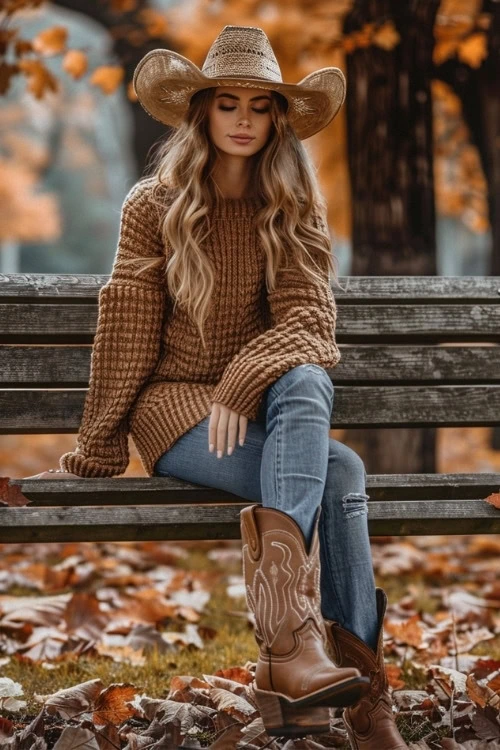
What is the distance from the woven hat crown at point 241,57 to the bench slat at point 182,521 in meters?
1.25

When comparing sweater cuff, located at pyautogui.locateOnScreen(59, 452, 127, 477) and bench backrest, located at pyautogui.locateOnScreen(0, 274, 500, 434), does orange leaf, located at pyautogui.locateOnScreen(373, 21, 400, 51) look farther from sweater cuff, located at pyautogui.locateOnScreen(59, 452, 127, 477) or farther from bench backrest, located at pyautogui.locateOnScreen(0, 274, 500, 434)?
sweater cuff, located at pyautogui.locateOnScreen(59, 452, 127, 477)

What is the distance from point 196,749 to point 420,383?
1511mm

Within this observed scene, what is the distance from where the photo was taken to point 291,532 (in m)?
2.34

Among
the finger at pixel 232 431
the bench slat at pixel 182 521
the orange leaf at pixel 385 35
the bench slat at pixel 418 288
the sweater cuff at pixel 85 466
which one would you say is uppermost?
the orange leaf at pixel 385 35

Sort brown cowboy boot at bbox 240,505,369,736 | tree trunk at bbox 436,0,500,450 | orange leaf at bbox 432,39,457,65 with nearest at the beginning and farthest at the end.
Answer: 1. brown cowboy boot at bbox 240,505,369,736
2. orange leaf at bbox 432,39,457,65
3. tree trunk at bbox 436,0,500,450

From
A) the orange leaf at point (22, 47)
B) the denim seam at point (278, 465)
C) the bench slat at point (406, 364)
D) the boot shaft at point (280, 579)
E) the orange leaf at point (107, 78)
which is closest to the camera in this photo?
the boot shaft at point (280, 579)

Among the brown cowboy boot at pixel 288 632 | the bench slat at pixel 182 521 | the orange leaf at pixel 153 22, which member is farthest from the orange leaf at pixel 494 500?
the orange leaf at pixel 153 22

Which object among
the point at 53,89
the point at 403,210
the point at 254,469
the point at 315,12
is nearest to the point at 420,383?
the point at 254,469

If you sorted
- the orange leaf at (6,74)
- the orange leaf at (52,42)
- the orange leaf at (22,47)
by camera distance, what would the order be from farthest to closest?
the orange leaf at (52,42) → the orange leaf at (22,47) → the orange leaf at (6,74)

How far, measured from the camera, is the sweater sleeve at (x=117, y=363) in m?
2.91

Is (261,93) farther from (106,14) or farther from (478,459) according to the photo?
(478,459)

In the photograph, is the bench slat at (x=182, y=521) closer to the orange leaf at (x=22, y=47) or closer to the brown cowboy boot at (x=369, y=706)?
the brown cowboy boot at (x=369, y=706)

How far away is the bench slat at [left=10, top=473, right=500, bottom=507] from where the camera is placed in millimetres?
2695

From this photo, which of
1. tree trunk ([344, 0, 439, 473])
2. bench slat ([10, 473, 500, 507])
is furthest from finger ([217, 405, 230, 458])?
tree trunk ([344, 0, 439, 473])
